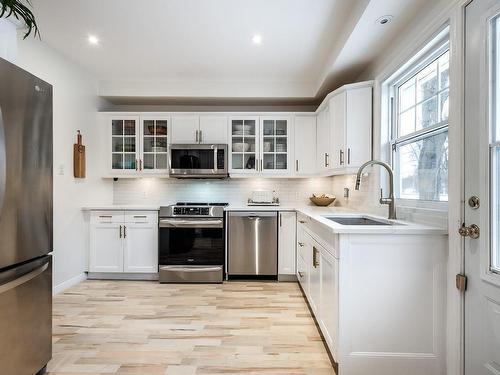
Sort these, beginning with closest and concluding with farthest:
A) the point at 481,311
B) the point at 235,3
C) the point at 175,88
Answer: the point at 481,311 → the point at 235,3 → the point at 175,88

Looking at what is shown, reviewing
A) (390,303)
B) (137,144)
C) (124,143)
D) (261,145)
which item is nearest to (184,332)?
(390,303)

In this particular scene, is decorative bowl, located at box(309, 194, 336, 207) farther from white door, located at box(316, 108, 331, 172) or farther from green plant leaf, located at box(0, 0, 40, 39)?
green plant leaf, located at box(0, 0, 40, 39)

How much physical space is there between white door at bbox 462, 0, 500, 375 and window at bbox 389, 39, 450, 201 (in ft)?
1.23

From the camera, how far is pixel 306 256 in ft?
9.24

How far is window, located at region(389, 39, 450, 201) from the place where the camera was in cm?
192

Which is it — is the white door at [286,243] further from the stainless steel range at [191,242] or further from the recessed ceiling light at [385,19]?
the recessed ceiling light at [385,19]

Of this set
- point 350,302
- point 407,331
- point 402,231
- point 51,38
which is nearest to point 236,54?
point 51,38

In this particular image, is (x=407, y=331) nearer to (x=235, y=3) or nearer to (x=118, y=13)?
(x=235, y=3)

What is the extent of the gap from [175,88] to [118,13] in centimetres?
143

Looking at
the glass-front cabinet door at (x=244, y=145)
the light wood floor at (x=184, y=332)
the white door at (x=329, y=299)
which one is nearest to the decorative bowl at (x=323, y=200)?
the glass-front cabinet door at (x=244, y=145)

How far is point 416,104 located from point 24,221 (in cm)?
275

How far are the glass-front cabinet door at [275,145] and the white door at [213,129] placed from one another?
0.55m

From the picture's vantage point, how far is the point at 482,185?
141cm

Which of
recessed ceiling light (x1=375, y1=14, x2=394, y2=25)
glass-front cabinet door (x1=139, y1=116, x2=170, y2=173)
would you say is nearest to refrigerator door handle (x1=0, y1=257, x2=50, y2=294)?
glass-front cabinet door (x1=139, y1=116, x2=170, y2=173)
